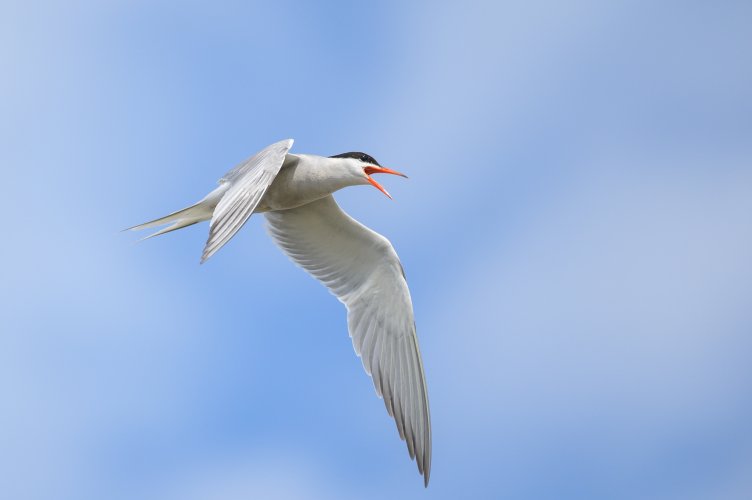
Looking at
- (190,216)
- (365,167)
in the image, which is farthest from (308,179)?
(190,216)

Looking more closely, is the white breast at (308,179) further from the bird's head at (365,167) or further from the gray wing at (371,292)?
the gray wing at (371,292)

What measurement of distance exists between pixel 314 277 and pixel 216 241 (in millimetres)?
2789

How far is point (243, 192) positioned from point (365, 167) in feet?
4.96

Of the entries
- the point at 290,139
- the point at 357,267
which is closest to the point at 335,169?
the point at 290,139

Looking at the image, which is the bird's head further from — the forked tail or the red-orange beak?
the forked tail

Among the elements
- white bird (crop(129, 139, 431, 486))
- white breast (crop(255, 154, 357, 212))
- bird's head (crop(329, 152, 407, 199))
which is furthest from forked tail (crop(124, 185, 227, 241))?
bird's head (crop(329, 152, 407, 199))

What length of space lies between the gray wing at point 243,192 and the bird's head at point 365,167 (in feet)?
2.25

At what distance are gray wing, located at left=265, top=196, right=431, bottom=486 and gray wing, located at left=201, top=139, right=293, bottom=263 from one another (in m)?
1.06

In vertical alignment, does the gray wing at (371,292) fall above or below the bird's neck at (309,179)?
below

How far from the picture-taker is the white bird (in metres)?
7.99

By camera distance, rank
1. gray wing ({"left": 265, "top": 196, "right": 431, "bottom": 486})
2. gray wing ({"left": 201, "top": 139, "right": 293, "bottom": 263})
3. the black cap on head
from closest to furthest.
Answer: gray wing ({"left": 201, "top": 139, "right": 293, "bottom": 263}) → the black cap on head → gray wing ({"left": 265, "top": 196, "right": 431, "bottom": 486})

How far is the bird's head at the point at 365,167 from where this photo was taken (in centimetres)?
797

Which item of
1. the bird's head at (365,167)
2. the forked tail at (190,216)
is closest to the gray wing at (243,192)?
the forked tail at (190,216)

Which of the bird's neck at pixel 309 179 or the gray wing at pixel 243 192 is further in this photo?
the bird's neck at pixel 309 179
